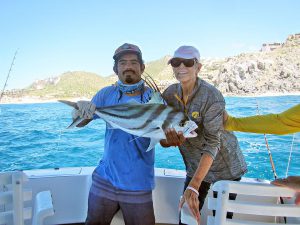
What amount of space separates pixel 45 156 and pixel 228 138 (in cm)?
843

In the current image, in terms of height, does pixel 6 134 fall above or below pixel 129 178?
below

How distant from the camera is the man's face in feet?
7.52

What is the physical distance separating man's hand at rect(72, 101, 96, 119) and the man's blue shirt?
7.4 inches

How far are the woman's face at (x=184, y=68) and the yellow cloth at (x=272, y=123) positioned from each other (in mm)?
356

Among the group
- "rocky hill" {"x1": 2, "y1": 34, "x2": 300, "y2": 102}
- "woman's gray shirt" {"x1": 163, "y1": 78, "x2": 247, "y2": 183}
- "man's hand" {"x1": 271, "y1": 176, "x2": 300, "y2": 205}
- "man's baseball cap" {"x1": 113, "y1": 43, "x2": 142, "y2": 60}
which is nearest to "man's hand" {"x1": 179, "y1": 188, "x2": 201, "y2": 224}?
"woman's gray shirt" {"x1": 163, "y1": 78, "x2": 247, "y2": 183}

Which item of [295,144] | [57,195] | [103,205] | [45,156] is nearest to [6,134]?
[45,156]

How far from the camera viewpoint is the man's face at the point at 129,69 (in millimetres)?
2293

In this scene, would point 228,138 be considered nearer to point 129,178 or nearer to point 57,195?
point 129,178

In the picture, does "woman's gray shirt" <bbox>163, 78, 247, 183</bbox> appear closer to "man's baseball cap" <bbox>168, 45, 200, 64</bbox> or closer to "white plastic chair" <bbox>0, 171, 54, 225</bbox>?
"man's baseball cap" <bbox>168, 45, 200, 64</bbox>

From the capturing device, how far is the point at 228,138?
2.18 metres

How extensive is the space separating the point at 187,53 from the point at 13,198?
1222mm


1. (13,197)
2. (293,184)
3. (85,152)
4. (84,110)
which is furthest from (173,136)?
(85,152)

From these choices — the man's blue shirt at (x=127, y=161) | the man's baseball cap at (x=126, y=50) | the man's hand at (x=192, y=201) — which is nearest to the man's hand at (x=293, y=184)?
the man's hand at (x=192, y=201)

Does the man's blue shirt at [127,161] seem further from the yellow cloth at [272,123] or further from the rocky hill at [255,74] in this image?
the rocky hill at [255,74]
